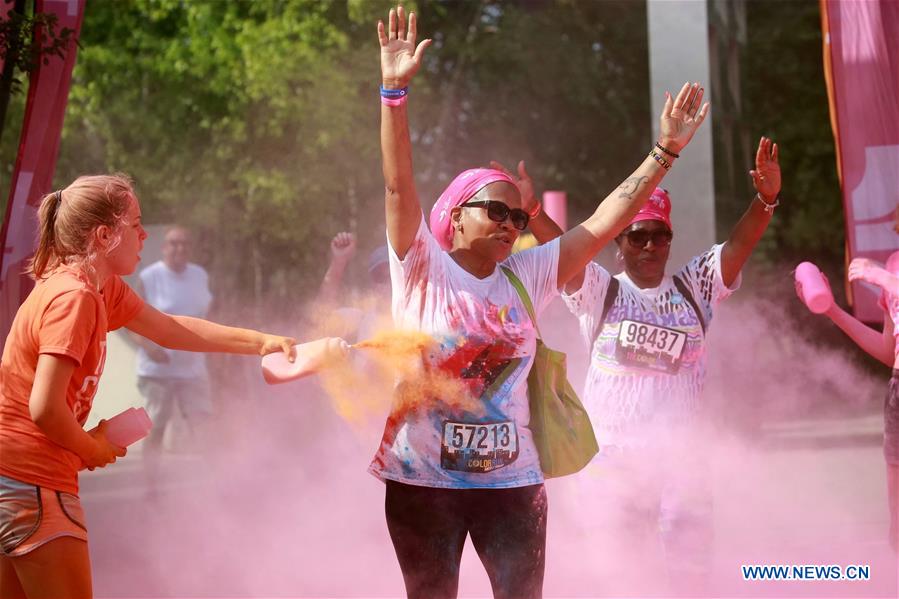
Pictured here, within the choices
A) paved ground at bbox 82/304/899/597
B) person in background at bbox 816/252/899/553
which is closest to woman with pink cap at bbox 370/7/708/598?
paved ground at bbox 82/304/899/597

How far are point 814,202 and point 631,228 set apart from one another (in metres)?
14.7

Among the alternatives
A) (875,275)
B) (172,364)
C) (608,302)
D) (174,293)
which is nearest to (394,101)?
(608,302)

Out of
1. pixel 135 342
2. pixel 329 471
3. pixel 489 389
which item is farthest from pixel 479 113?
pixel 489 389

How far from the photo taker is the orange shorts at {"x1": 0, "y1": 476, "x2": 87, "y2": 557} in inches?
124

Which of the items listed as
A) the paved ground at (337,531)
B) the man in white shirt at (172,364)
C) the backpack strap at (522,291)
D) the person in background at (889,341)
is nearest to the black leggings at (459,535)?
the backpack strap at (522,291)

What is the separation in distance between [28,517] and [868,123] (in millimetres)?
4975

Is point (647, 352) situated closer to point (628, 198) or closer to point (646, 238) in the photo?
point (646, 238)

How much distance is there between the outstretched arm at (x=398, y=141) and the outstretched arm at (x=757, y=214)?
176 centimetres

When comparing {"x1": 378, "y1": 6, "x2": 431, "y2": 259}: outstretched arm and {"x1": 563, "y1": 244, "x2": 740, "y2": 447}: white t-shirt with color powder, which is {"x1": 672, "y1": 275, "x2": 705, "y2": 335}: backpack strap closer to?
{"x1": 563, "y1": 244, "x2": 740, "y2": 447}: white t-shirt with color powder

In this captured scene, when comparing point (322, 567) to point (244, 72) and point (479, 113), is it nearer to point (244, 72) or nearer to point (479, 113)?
point (244, 72)

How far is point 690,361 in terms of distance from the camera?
4.91 metres

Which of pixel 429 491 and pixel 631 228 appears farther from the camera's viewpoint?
pixel 631 228

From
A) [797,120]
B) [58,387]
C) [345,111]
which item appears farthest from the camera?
[797,120]

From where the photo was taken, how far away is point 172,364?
359 inches
